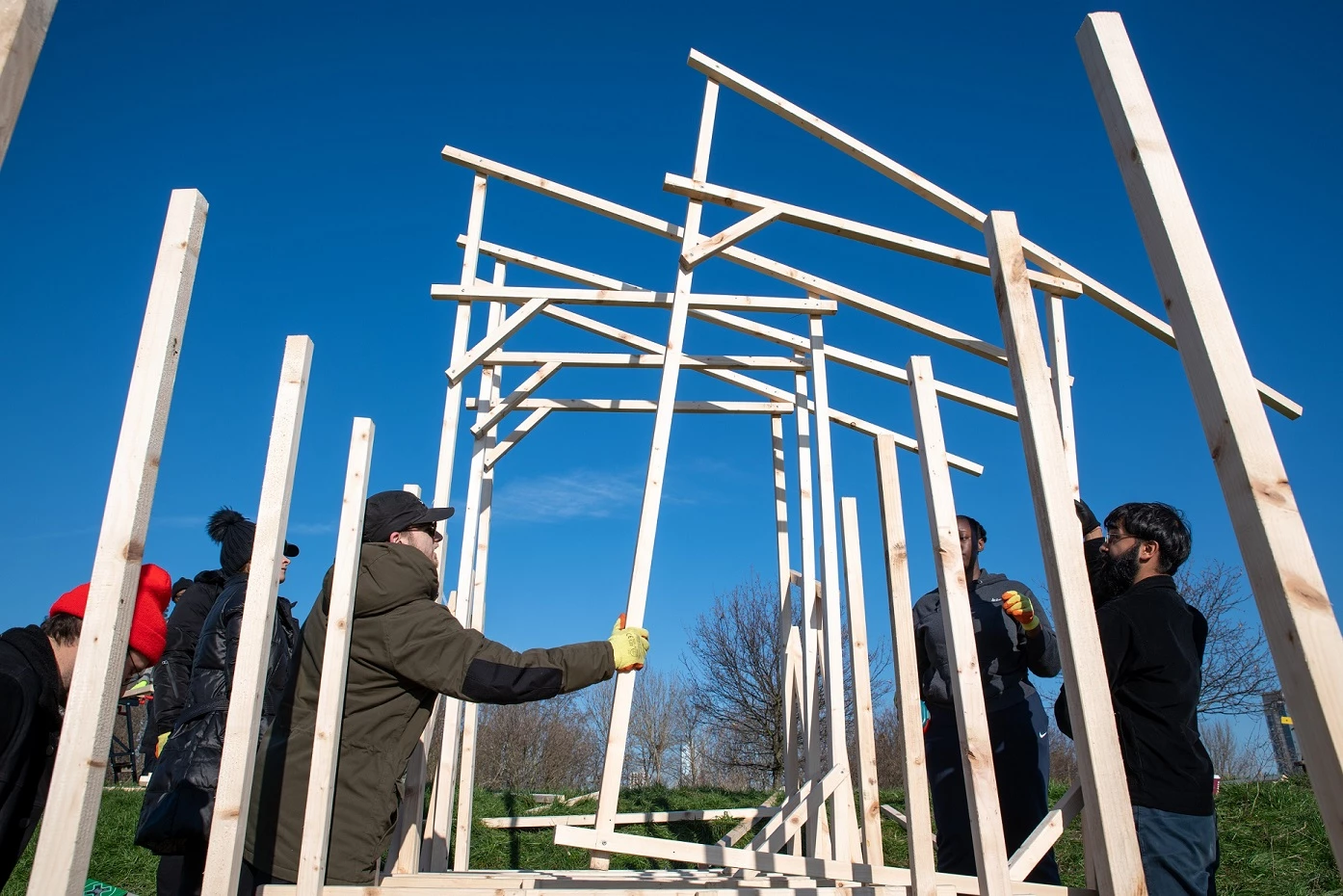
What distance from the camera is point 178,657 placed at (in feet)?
17.3

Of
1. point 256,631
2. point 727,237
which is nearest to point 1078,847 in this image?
point 727,237

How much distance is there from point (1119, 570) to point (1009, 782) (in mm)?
1712

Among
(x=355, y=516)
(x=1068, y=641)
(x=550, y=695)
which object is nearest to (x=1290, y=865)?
(x=1068, y=641)

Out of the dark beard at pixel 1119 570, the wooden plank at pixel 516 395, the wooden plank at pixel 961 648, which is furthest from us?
the wooden plank at pixel 516 395

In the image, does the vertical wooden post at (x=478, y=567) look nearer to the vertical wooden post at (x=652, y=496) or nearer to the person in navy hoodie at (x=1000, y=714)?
the vertical wooden post at (x=652, y=496)

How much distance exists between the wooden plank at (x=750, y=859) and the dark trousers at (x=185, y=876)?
1472mm

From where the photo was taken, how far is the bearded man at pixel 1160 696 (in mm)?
3014

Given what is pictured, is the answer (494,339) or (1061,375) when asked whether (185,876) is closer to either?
(494,339)

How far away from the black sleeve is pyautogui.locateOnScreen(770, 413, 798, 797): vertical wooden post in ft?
12.3

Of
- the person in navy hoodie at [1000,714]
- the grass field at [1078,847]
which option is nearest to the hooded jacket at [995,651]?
the person in navy hoodie at [1000,714]

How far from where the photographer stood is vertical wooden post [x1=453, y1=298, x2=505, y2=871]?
19.0ft

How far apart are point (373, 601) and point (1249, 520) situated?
104 inches

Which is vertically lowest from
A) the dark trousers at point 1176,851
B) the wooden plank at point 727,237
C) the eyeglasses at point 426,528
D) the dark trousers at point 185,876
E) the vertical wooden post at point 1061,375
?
the dark trousers at point 1176,851

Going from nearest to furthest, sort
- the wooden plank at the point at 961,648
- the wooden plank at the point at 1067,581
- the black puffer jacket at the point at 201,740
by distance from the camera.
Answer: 1. the wooden plank at the point at 1067,581
2. the wooden plank at the point at 961,648
3. the black puffer jacket at the point at 201,740
